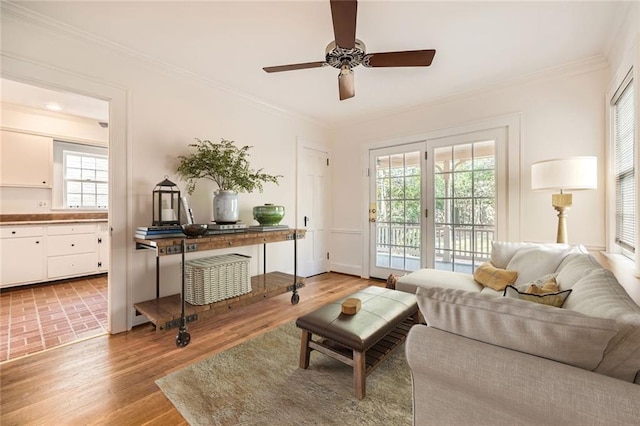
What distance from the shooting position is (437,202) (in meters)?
3.63

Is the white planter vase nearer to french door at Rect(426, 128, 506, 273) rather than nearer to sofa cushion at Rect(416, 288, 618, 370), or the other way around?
sofa cushion at Rect(416, 288, 618, 370)

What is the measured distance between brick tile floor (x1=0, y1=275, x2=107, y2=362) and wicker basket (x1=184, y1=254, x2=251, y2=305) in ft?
3.01

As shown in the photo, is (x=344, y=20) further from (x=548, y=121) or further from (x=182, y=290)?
(x=548, y=121)

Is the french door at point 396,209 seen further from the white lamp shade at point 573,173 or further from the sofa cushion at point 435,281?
the white lamp shade at point 573,173

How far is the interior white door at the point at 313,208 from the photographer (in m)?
4.24

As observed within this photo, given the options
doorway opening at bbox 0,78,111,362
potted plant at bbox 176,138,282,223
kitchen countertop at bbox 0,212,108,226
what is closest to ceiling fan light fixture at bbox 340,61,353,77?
potted plant at bbox 176,138,282,223

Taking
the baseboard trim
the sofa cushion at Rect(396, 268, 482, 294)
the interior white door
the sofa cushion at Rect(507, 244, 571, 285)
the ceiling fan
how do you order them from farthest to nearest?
1. the baseboard trim
2. the interior white door
3. the sofa cushion at Rect(396, 268, 482, 294)
4. the sofa cushion at Rect(507, 244, 571, 285)
5. the ceiling fan

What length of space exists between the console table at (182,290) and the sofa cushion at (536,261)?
7.20 feet

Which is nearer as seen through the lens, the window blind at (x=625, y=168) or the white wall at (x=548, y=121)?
the window blind at (x=625, y=168)

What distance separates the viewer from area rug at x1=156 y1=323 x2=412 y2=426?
144 cm

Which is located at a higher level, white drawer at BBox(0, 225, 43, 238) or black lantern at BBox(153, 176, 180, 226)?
black lantern at BBox(153, 176, 180, 226)

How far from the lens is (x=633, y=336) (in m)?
0.70

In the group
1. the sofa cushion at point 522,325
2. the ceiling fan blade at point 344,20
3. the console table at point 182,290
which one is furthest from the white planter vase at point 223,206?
the sofa cushion at point 522,325

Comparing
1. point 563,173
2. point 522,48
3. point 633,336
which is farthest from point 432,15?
point 633,336
